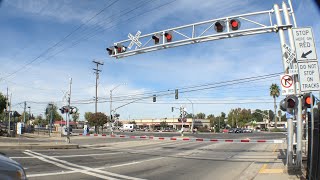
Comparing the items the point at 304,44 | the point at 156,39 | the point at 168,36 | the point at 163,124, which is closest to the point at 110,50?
the point at 156,39

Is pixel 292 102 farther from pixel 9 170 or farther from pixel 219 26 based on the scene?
pixel 9 170

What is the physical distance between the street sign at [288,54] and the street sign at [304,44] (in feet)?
13.9

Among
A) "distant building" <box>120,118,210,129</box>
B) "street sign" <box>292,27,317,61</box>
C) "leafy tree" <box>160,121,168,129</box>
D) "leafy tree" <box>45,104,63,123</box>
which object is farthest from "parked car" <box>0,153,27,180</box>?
"leafy tree" <box>160,121,168,129</box>

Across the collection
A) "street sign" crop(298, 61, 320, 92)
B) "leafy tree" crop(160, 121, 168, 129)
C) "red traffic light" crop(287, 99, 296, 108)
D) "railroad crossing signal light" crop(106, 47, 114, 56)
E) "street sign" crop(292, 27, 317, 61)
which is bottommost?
"leafy tree" crop(160, 121, 168, 129)

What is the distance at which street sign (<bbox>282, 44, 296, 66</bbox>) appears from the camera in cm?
1472

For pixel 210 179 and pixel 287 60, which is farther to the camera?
pixel 287 60

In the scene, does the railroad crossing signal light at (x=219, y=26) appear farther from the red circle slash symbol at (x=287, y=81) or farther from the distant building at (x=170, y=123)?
the distant building at (x=170, y=123)

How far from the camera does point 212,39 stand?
1853cm

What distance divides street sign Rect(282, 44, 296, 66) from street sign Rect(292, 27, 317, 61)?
4.23 meters

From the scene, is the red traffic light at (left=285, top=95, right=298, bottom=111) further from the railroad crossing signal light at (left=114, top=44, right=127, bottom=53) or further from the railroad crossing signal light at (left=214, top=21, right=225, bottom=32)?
the railroad crossing signal light at (left=114, top=44, right=127, bottom=53)

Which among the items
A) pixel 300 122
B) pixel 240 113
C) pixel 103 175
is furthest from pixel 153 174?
pixel 240 113

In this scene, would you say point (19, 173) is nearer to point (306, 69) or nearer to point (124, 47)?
point (306, 69)

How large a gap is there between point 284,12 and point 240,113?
166 meters

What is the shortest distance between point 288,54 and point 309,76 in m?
5.19
